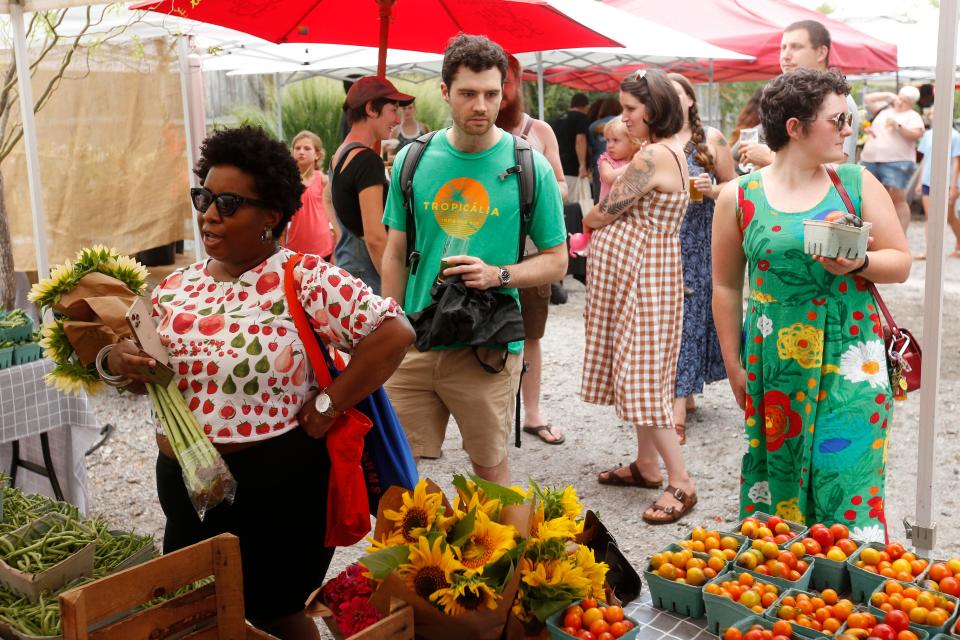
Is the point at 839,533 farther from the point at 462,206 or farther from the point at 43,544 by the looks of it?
the point at 43,544

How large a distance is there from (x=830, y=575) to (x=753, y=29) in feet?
31.2

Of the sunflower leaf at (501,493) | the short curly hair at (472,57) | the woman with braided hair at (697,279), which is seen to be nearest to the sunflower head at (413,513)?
the sunflower leaf at (501,493)

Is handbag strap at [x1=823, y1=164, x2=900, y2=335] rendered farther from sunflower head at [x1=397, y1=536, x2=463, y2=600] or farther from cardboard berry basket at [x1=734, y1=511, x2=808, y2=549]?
sunflower head at [x1=397, y1=536, x2=463, y2=600]

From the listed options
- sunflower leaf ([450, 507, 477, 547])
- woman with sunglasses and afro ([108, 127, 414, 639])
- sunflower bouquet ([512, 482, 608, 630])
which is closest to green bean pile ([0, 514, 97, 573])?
woman with sunglasses and afro ([108, 127, 414, 639])

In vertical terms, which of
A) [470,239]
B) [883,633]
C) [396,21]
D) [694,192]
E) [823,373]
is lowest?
[883,633]

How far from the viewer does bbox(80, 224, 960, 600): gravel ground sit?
4738 millimetres

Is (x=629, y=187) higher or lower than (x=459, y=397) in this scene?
higher

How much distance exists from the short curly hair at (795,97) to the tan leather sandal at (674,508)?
7.15 feet

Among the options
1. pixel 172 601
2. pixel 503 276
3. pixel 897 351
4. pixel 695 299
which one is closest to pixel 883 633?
pixel 897 351

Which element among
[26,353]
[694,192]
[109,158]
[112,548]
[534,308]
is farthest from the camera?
[109,158]

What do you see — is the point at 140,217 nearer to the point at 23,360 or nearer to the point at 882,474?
the point at 23,360

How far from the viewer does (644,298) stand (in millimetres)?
4789

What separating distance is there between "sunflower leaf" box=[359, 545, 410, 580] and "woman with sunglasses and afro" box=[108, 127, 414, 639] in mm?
673

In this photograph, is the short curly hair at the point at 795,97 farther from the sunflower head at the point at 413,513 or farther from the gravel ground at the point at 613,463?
the gravel ground at the point at 613,463
